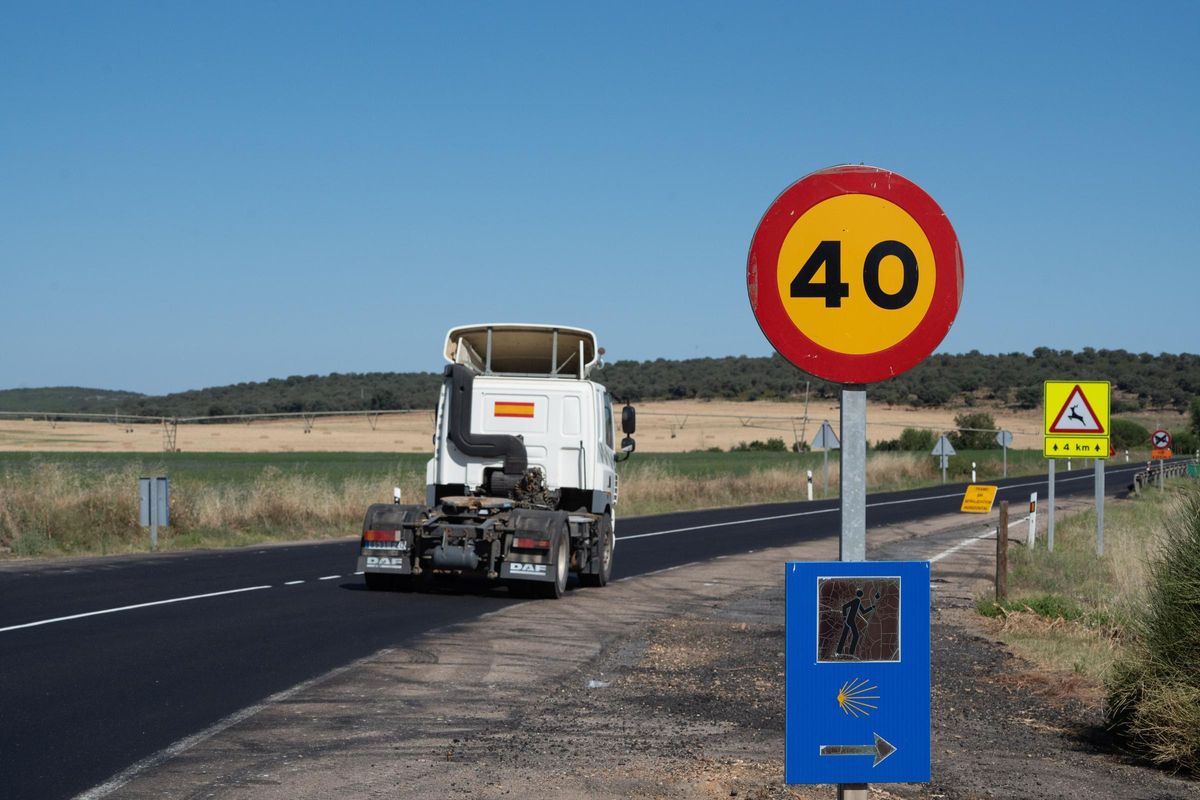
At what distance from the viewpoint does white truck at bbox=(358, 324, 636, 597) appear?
17703 millimetres

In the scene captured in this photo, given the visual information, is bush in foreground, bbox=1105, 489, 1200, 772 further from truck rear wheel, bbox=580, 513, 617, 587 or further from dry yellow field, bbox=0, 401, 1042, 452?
dry yellow field, bbox=0, 401, 1042, 452

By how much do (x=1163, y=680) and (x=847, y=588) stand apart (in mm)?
4233

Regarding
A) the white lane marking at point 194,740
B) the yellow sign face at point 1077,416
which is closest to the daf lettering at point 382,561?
the white lane marking at point 194,740

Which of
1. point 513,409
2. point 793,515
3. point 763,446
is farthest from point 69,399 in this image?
point 513,409

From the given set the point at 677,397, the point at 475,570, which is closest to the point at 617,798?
the point at 475,570

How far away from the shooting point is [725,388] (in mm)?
159375

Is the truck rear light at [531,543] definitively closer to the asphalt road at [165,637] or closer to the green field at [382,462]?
the asphalt road at [165,637]

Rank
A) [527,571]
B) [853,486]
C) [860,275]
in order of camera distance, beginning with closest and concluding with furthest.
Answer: [853,486] < [860,275] < [527,571]

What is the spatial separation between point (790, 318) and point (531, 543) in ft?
42.8

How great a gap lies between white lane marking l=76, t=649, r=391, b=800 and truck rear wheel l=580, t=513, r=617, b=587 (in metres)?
7.80

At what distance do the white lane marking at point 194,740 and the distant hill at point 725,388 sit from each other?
125 metres

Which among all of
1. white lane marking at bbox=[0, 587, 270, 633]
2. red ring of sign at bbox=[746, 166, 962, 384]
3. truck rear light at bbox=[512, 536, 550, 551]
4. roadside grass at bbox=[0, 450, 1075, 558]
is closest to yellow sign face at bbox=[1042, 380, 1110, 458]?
truck rear light at bbox=[512, 536, 550, 551]

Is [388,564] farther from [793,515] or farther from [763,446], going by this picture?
[763,446]

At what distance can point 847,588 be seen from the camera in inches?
170
